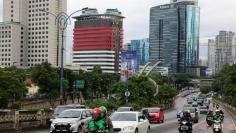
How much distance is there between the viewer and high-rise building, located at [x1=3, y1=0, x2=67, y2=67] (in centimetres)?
14650

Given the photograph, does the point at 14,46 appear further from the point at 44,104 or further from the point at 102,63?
the point at 44,104

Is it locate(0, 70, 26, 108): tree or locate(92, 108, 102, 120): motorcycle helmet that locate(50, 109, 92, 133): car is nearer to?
locate(92, 108, 102, 120): motorcycle helmet

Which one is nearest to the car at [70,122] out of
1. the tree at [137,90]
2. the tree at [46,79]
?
the tree at [137,90]

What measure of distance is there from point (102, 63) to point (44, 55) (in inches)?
766

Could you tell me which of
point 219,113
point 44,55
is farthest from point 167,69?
point 219,113

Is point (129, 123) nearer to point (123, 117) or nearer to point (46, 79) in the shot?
point (123, 117)

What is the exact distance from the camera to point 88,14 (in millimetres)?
180750

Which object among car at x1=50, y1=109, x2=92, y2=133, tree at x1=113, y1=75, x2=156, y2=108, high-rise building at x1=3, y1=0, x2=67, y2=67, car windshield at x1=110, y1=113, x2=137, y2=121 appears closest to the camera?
car windshield at x1=110, y1=113, x2=137, y2=121

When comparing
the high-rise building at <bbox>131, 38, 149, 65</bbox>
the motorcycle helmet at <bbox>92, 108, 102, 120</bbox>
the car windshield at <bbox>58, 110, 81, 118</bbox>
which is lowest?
the car windshield at <bbox>58, 110, 81, 118</bbox>

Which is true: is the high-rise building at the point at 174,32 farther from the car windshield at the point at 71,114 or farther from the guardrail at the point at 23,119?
the car windshield at the point at 71,114

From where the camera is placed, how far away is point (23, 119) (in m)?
31.0

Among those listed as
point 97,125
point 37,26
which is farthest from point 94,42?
point 97,125

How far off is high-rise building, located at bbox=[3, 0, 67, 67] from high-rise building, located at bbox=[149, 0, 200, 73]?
28665 mm

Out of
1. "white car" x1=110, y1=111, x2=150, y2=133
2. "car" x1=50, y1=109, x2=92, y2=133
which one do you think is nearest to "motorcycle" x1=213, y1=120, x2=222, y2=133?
"white car" x1=110, y1=111, x2=150, y2=133
